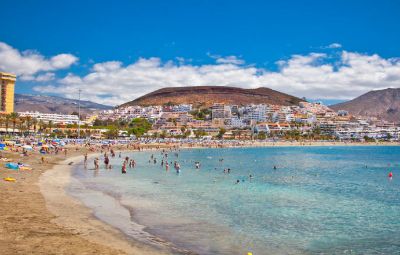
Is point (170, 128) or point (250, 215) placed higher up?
point (170, 128)

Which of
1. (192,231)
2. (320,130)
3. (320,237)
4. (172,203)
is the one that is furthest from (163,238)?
(320,130)

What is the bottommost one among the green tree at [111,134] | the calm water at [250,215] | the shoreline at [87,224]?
the calm water at [250,215]

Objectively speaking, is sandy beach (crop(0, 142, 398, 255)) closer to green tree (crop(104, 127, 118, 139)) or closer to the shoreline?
the shoreline

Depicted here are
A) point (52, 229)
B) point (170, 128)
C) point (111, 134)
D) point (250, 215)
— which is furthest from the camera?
point (170, 128)

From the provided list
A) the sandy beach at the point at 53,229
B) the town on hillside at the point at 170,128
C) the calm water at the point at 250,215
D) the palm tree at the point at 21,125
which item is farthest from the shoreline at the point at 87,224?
the palm tree at the point at 21,125

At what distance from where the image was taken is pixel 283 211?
18.7m

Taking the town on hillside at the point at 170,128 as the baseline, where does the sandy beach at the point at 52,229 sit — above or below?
below

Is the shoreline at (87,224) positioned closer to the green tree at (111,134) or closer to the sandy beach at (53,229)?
the sandy beach at (53,229)

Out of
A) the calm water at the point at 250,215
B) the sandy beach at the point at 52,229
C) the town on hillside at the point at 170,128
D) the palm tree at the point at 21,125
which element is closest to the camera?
the sandy beach at the point at 52,229

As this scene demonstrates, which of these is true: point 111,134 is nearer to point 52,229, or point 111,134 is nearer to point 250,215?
point 250,215

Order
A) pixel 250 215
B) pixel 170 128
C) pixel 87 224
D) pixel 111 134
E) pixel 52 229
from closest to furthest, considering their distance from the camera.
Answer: pixel 52 229
pixel 87 224
pixel 250 215
pixel 111 134
pixel 170 128

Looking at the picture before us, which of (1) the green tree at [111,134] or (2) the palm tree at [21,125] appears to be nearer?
(2) the palm tree at [21,125]

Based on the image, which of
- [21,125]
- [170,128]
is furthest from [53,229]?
[170,128]

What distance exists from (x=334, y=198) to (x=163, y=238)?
14.2 meters
